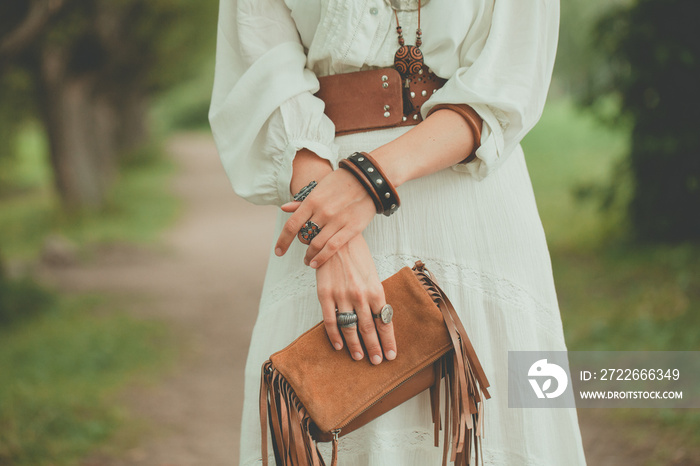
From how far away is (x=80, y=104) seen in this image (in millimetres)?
10758

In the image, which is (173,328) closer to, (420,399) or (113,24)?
(420,399)

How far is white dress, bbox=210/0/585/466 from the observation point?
1372mm

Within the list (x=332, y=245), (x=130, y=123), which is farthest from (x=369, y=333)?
(x=130, y=123)

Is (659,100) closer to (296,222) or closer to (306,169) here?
(306,169)

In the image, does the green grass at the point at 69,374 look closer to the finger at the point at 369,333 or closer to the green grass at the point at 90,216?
the finger at the point at 369,333

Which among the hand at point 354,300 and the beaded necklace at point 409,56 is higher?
the beaded necklace at point 409,56

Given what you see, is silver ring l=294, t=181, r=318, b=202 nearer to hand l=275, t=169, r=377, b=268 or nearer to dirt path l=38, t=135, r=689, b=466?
hand l=275, t=169, r=377, b=268

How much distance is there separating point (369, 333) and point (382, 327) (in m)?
0.03

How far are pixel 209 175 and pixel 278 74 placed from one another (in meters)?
17.8

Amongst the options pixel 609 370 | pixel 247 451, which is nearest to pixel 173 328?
pixel 609 370

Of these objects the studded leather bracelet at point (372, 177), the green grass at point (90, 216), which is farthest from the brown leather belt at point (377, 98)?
the green grass at point (90, 216)

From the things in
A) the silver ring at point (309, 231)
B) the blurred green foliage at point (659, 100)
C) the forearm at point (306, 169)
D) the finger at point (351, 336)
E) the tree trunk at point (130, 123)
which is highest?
the tree trunk at point (130, 123)

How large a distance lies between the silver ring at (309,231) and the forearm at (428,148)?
18 cm

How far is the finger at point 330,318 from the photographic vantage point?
1244mm
